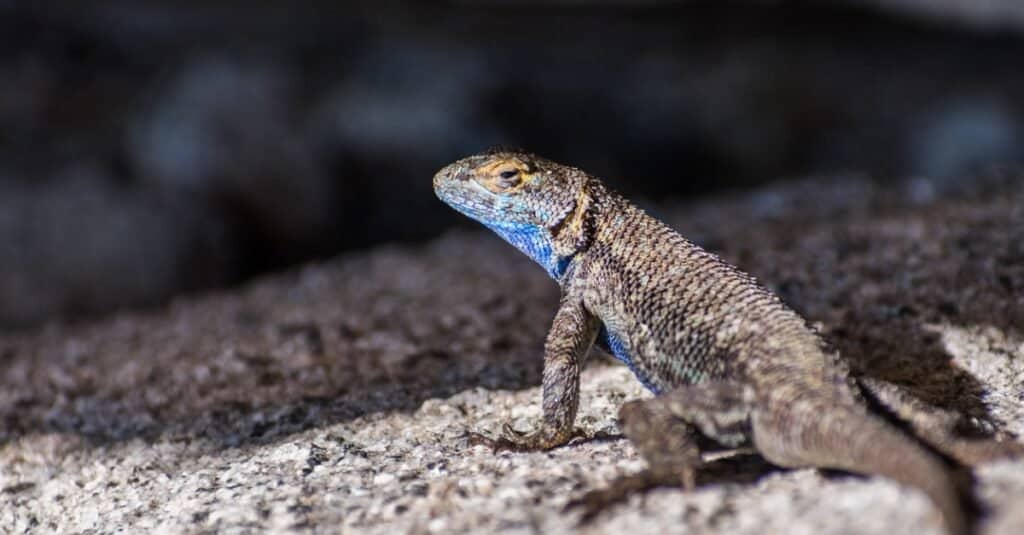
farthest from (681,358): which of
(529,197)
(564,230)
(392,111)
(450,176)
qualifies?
(392,111)

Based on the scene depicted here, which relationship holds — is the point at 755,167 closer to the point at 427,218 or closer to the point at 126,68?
the point at 427,218

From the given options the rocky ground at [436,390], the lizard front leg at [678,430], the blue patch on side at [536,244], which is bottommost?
the rocky ground at [436,390]

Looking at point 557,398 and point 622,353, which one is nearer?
point 557,398

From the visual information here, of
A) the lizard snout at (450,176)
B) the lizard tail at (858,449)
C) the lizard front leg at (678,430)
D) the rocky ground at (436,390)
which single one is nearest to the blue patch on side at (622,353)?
the rocky ground at (436,390)

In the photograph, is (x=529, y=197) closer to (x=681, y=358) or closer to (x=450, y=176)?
(x=450, y=176)

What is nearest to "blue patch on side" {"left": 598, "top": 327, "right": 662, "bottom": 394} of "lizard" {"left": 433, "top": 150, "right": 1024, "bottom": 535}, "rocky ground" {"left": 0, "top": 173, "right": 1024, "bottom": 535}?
"lizard" {"left": 433, "top": 150, "right": 1024, "bottom": 535}

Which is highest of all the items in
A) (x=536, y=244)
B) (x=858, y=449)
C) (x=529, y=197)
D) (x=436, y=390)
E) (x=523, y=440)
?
(x=529, y=197)

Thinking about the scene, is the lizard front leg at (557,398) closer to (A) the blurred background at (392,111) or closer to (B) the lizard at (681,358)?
(B) the lizard at (681,358)
